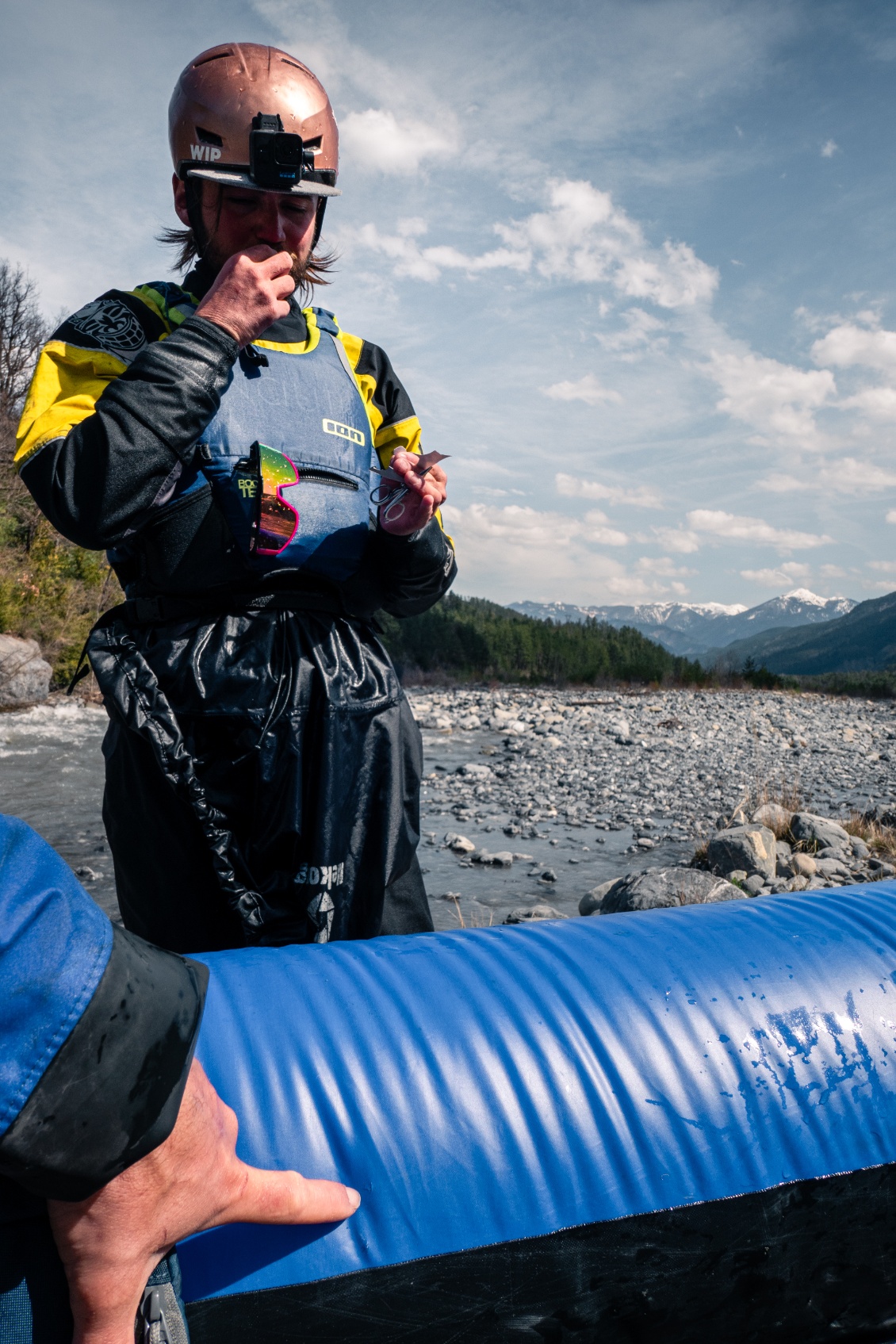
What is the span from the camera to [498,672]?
37.7 meters

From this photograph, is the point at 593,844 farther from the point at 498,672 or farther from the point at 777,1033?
the point at 498,672

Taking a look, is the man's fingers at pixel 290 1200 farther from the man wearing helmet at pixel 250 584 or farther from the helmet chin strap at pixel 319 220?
the helmet chin strap at pixel 319 220

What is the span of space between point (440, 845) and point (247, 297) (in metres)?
5.58

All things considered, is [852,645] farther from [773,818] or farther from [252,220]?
[252,220]

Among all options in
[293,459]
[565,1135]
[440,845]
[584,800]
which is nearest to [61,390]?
[293,459]

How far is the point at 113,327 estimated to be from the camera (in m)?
1.57

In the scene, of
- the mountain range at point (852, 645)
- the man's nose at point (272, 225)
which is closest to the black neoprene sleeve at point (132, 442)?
the man's nose at point (272, 225)

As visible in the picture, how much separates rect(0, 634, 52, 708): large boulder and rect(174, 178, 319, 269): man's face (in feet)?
37.4

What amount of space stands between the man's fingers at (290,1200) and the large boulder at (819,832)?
208 inches

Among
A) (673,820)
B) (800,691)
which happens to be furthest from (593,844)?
(800,691)

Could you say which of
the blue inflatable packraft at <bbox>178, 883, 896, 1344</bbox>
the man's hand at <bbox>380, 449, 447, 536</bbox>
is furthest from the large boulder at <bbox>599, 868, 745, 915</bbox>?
the man's hand at <bbox>380, 449, 447, 536</bbox>

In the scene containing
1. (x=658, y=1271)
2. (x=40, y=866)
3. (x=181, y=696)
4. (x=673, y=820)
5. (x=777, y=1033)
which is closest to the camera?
(x=40, y=866)

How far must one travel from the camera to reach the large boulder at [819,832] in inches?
225

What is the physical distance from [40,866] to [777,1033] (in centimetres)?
121
